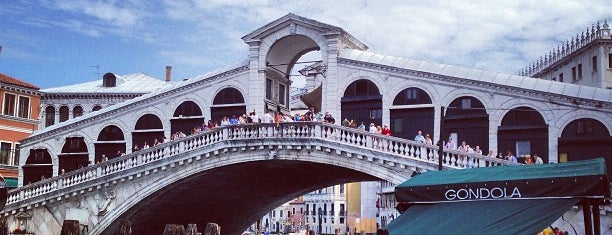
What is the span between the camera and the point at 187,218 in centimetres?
3756

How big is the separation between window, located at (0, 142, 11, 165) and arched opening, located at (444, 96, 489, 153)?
23.4 metres

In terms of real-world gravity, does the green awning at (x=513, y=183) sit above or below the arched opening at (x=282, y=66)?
below

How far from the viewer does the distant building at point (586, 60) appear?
39906 millimetres

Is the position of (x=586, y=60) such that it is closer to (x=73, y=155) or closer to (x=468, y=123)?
(x=468, y=123)

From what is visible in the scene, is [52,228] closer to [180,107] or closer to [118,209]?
[118,209]

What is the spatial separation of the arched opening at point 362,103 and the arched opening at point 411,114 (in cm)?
80

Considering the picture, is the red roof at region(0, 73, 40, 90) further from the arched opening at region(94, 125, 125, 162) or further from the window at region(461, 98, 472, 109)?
the window at region(461, 98, 472, 109)

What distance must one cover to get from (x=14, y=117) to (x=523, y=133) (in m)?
26.1

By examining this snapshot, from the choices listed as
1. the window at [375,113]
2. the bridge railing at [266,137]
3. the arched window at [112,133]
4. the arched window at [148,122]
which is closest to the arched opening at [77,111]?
the arched window at [112,133]

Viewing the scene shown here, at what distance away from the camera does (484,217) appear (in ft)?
37.4

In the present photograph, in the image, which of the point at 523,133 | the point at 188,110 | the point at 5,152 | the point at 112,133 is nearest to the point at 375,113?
the point at 523,133

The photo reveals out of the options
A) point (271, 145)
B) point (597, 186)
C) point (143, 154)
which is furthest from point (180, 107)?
point (597, 186)

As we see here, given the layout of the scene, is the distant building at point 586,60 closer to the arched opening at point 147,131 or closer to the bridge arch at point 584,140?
the bridge arch at point 584,140

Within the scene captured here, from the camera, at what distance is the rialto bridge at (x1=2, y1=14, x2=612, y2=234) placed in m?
27.6
